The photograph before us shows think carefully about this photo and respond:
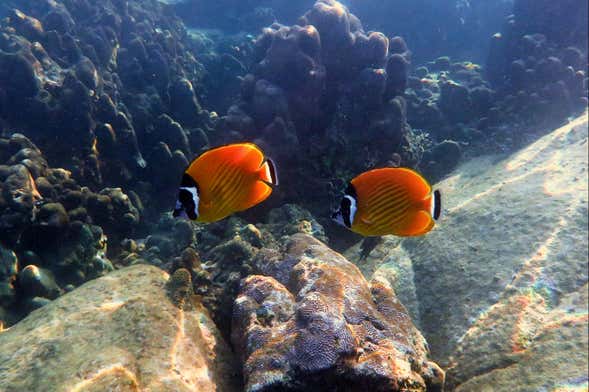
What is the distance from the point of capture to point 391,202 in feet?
6.86

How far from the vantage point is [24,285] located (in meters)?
4.29

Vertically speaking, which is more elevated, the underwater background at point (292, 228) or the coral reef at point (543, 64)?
the coral reef at point (543, 64)

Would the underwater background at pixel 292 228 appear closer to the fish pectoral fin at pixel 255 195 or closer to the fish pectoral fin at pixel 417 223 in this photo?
the fish pectoral fin at pixel 417 223

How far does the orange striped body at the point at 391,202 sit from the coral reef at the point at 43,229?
12.9 ft

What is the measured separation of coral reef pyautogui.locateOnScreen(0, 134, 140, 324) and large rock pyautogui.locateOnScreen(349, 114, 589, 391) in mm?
3563

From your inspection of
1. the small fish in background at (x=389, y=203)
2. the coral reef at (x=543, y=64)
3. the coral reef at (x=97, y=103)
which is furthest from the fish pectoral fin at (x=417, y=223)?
the coral reef at (x=543, y=64)

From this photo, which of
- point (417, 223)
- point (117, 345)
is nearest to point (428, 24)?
point (417, 223)

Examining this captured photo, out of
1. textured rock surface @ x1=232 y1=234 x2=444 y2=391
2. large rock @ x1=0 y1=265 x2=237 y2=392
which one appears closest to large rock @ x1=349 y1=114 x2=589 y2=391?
textured rock surface @ x1=232 y1=234 x2=444 y2=391

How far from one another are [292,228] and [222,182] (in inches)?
123

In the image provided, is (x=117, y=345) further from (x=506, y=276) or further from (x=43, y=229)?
(x=506, y=276)

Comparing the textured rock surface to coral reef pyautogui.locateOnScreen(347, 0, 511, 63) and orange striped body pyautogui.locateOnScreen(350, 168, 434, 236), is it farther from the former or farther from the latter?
coral reef pyautogui.locateOnScreen(347, 0, 511, 63)

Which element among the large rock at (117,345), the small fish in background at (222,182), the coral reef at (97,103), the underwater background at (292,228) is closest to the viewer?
the small fish in background at (222,182)

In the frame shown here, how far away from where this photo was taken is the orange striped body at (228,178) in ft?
6.12

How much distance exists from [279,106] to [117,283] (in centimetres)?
385
